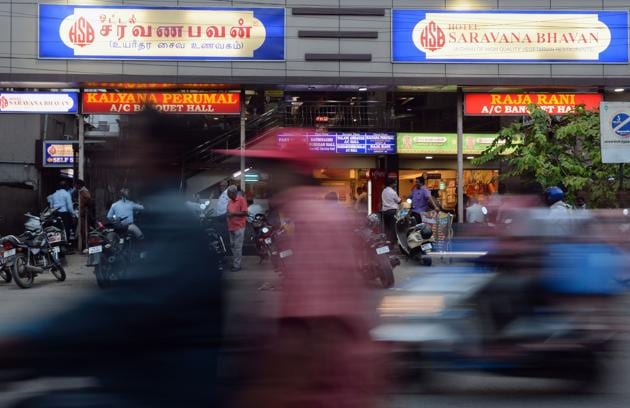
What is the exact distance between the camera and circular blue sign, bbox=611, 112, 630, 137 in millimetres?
11195

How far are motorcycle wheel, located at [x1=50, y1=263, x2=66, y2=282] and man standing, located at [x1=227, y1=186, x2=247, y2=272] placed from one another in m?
3.27

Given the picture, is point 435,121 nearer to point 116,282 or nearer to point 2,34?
point 2,34

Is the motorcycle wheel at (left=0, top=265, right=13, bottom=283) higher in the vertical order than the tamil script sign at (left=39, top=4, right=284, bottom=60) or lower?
lower

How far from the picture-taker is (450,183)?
1770cm

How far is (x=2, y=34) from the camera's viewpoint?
15.4 metres

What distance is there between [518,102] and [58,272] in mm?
11449

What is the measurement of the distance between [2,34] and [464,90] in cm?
1124

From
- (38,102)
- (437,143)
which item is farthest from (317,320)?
(437,143)

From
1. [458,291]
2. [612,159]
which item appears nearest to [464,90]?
[612,159]

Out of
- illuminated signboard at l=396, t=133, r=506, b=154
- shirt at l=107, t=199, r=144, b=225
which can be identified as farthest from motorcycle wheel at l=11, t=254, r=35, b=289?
illuminated signboard at l=396, t=133, r=506, b=154

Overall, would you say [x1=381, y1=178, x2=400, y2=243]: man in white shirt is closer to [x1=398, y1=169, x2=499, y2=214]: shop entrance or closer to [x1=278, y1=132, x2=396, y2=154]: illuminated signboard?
[x1=278, y1=132, x2=396, y2=154]: illuminated signboard

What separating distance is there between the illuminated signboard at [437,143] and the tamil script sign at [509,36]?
83.1 inches

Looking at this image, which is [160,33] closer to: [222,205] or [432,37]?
[222,205]

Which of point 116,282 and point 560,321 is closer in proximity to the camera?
point 116,282
